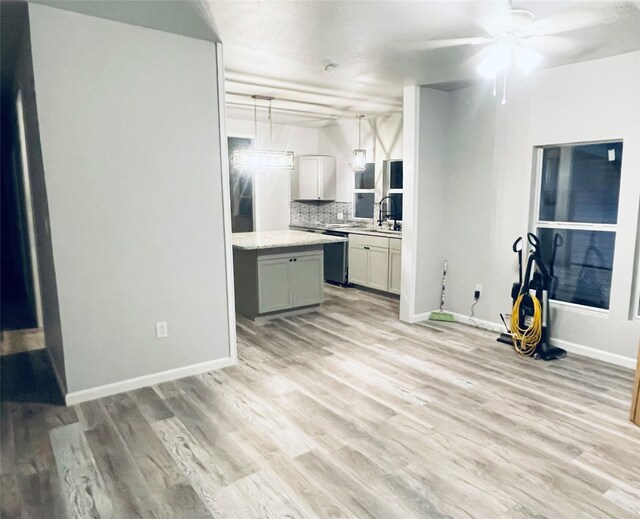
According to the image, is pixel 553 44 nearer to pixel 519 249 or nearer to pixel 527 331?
pixel 519 249

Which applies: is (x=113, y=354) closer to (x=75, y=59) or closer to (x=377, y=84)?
(x=75, y=59)

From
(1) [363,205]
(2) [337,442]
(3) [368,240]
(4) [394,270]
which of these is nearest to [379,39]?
(2) [337,442]

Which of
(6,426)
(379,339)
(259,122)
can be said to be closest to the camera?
(6,426)

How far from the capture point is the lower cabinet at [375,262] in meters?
5.89

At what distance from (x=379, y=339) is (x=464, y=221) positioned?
5.27 ft

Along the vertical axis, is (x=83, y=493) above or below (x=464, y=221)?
below

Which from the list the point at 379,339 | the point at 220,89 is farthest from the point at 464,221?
the point at 220,89

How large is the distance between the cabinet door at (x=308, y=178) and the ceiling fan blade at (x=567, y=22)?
4659 mm

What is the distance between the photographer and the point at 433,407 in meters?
2.97

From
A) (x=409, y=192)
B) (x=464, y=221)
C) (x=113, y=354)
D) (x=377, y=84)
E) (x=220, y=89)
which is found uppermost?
(x=377, y=84)

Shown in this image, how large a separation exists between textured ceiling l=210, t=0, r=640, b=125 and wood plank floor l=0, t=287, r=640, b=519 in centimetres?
251

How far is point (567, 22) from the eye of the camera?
280 centimetres

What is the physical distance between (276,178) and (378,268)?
259cm

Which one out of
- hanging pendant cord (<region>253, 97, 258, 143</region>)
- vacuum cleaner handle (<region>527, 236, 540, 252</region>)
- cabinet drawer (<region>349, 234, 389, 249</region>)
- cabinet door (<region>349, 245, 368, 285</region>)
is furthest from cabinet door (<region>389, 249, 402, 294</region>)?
hanging pendant cord (<region>253, 97, 258, 143</region>)
